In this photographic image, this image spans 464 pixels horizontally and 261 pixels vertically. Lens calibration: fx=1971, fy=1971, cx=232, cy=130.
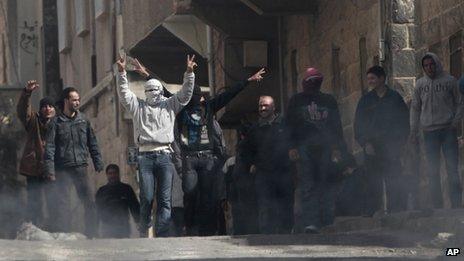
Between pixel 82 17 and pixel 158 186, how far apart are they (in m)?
19.2

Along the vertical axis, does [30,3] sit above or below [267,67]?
above

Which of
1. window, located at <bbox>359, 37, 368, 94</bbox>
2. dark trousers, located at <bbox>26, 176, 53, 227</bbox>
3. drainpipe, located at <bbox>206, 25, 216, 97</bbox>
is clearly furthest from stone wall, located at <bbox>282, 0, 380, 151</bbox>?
dark trousers, located at <bbox>26, 176, 53, 227</bbox>

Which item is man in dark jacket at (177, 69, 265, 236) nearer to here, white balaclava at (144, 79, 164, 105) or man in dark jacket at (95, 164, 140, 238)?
white balaclava at (144, 79, 164, 105)

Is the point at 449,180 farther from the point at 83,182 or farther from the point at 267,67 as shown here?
the point at 267,67

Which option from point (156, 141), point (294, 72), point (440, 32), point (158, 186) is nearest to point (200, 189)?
point (158, 186)

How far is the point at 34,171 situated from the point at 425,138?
441 cm

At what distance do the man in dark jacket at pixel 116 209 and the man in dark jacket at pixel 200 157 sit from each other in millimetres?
2061

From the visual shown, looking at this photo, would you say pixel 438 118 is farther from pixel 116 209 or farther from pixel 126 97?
pixel 116 209

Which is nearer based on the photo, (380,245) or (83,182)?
(380,245)

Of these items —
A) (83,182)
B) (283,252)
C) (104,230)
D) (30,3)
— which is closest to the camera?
(283,252)

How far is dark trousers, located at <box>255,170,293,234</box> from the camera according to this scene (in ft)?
64.6

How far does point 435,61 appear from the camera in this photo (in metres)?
18.8

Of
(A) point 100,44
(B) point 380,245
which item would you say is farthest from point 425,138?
(A) point 100,44

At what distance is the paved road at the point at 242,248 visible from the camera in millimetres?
15625
